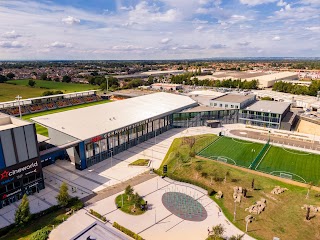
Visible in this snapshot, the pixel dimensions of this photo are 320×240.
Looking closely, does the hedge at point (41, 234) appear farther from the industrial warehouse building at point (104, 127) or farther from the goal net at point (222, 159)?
the goal net at point (222, 159)

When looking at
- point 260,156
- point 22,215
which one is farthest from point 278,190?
point 22,215

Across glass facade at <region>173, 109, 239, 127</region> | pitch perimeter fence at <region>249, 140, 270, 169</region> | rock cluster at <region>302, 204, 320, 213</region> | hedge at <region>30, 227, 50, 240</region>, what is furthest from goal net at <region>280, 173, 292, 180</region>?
hedge at <region>30, 227, 50, 240</region>

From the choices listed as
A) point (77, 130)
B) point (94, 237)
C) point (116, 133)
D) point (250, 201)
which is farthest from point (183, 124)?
point (94, 237)

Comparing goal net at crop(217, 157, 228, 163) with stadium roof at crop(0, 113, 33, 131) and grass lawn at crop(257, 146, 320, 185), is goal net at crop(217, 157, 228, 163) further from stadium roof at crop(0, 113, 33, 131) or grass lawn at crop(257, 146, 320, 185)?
stadium roof at crop(0, 113, 33, 131)

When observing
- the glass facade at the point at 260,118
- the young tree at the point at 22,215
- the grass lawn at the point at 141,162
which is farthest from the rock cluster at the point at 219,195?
the glass facade at the point at 260,118

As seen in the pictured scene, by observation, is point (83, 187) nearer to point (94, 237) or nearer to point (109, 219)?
point (109, 219)

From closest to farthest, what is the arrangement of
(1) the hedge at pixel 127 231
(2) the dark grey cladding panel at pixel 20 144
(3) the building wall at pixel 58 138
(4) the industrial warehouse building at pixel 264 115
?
1. (1) the hedge at pixel 127 231
2. (2) the dark grey cladding panel at pixel 20 144
3. (3) the building wall at pixel 58 138
4. (4) the industrial warehouse building at pixel 264 115
